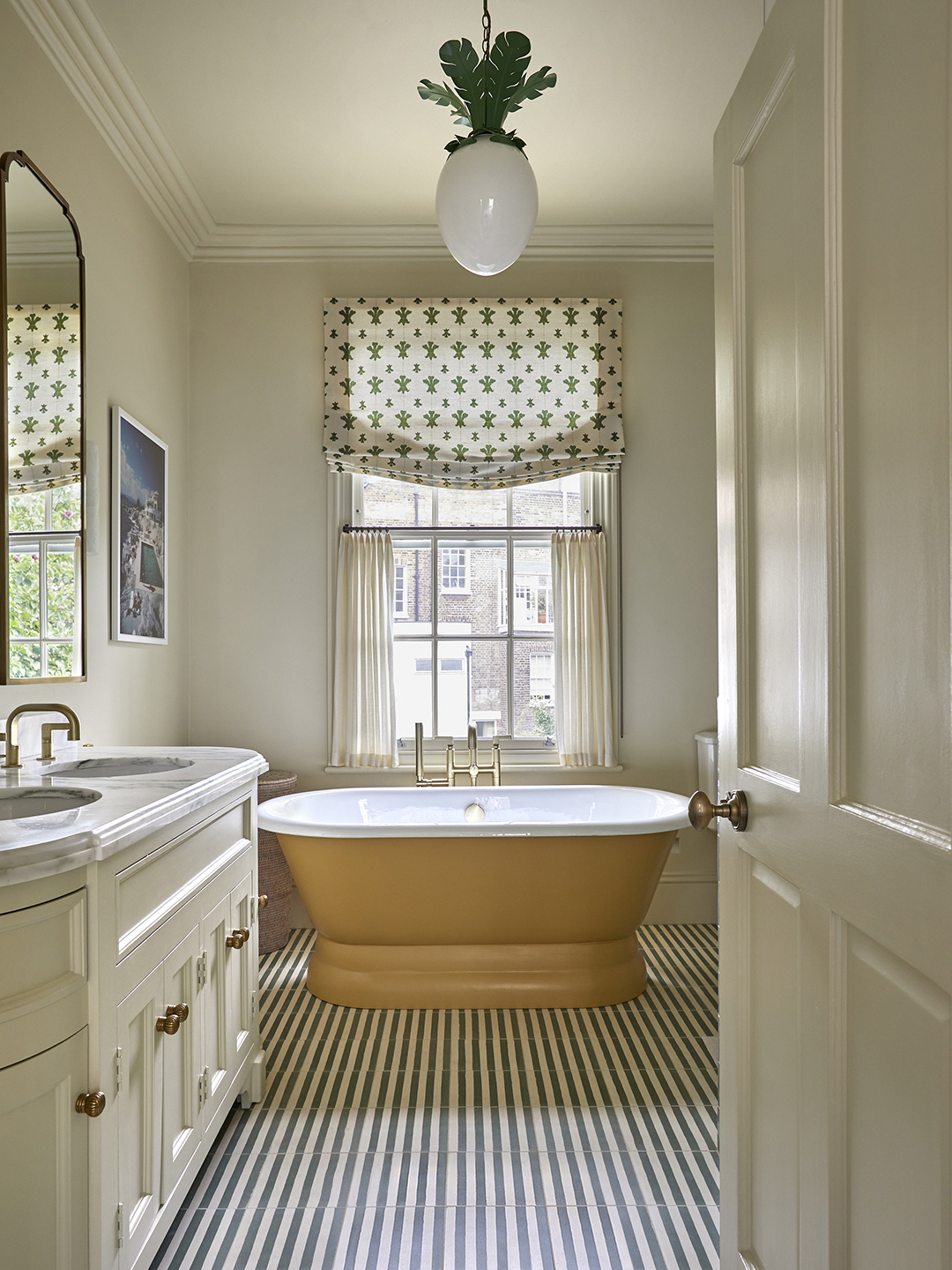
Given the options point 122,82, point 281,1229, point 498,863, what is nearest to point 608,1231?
point 281,1229

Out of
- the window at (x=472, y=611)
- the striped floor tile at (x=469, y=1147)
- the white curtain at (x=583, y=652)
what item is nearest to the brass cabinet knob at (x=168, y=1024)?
the striped floor tile at (x=469, y=1147)

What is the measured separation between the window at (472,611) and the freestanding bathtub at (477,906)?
3.48 ft

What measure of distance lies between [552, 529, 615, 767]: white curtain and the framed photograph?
5.47 feet

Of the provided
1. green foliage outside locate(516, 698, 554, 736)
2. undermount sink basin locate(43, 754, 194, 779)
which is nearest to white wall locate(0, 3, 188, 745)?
undermount sink basin locate(43, 754, 194, 779)

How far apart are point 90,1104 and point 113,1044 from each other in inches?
3.7

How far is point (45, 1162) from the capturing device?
3.89 ft

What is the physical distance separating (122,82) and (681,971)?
3604 mm

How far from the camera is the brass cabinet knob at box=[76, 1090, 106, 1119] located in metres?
1.26

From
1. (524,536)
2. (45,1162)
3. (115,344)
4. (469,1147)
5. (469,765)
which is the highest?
(115,344)

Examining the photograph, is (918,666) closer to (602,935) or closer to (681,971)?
(602,935)

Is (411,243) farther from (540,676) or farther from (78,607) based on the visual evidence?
(78,607)

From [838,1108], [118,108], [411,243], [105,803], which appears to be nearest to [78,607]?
[105,803]

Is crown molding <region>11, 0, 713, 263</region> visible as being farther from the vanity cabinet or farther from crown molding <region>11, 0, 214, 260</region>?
the vanity cabinet

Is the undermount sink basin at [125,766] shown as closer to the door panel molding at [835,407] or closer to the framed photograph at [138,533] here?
the framed photograph at [138,533]
